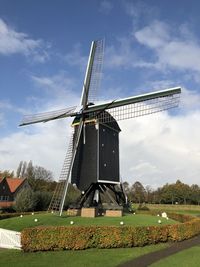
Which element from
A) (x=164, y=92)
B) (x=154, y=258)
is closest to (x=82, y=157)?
(x=164, y=92)

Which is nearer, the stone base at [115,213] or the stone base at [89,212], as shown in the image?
the stone base at [89,212]

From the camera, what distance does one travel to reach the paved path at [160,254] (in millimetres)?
13048

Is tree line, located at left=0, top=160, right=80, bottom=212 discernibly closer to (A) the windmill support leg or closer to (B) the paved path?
(A) the windmill support leg

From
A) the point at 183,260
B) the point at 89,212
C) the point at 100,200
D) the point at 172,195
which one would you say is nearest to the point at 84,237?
the point at 183,260

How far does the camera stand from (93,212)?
25.4 meters

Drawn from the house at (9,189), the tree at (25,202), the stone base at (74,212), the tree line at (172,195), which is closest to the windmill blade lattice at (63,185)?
the stone base at (74,212)

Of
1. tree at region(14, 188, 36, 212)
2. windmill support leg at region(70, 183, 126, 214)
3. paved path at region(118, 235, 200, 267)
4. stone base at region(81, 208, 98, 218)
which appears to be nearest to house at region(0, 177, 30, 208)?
tree at region(14, 188, 36, 212)

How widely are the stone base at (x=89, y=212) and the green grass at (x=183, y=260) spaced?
1015cm

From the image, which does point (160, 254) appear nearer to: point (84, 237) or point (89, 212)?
point (84, 237)

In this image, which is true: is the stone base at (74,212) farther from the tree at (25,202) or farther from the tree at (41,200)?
the tree at (41,200)

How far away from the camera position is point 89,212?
25.6 metres

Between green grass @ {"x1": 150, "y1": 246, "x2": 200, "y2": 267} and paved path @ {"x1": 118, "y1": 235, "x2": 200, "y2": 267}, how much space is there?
389 millimetres

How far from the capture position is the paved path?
1305 centimetres

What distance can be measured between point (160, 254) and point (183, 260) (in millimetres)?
1777
